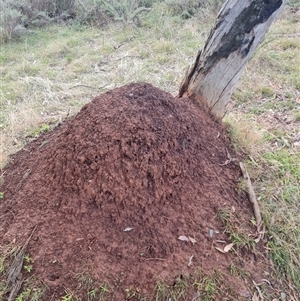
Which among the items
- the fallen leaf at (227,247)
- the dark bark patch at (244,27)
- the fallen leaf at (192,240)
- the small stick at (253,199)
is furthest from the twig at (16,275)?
the dark bark patch at (244,27)

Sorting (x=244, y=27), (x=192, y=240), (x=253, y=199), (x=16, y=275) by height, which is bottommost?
(x=16, y=275)

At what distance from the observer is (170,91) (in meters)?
3.88

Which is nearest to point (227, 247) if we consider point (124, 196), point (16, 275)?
point (124, 196)

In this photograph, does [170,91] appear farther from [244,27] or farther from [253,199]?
[253,199]

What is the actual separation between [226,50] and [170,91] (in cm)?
162

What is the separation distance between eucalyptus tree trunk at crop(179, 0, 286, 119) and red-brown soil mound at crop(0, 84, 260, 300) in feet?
1.19

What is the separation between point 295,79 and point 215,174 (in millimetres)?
2434

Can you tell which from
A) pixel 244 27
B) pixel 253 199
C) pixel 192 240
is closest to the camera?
pixel 192 240

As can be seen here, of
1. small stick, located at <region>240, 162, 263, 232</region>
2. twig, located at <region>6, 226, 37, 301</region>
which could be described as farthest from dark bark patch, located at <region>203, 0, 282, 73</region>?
twig, located at <region>6, 226, 37, 301</region>

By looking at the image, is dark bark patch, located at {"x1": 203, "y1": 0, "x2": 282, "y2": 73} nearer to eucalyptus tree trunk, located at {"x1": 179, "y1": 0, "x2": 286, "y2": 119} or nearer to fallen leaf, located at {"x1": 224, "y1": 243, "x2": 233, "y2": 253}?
eucalyptus tree trunk, located at {"x1": 179, "y1": 0, "x2": 286, "y2": 119}

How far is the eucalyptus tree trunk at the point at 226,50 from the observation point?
7.12 feet

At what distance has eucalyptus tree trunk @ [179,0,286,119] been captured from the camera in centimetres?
217

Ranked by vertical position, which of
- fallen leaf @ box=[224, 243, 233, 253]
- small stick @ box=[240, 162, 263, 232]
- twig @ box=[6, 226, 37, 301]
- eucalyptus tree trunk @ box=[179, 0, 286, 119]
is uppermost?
eucalyptus tree trunk @ box=[179, 0, 286, 119]

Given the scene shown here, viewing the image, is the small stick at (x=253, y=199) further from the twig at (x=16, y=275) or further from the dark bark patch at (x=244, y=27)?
the twig at (x=16, y=275)
